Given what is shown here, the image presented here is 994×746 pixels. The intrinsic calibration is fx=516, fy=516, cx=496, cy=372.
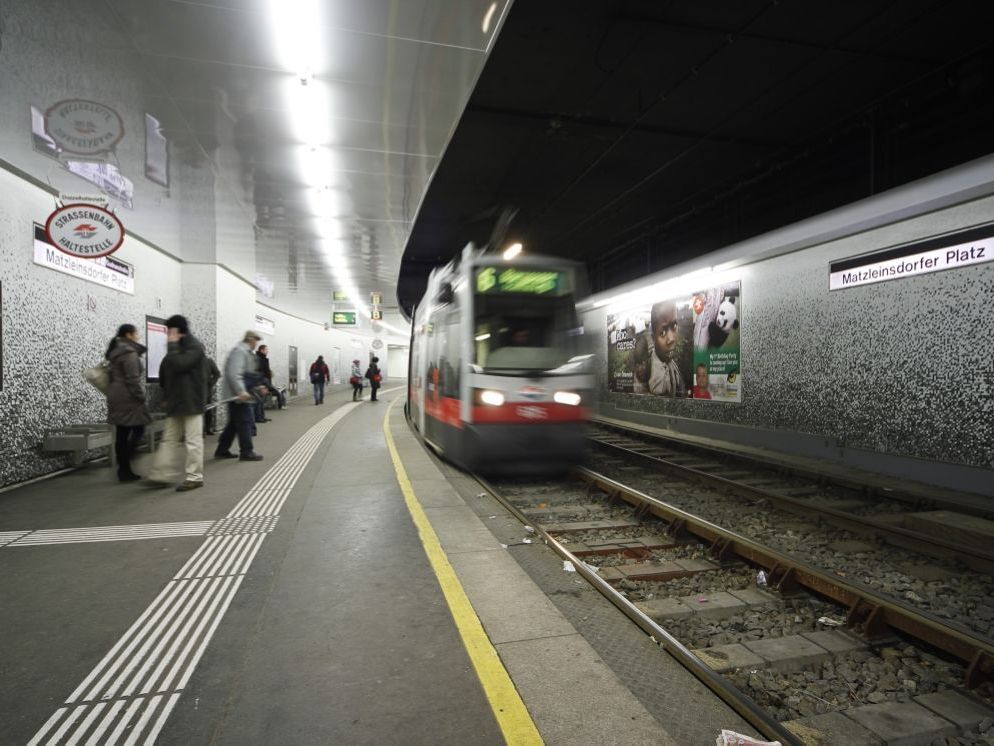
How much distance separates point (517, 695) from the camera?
222 cm

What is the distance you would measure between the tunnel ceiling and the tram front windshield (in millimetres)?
2582

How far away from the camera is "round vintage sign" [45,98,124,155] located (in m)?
5.02

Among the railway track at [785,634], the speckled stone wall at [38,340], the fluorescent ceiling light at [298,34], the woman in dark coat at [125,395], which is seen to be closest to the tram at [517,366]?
the railway track at [785,634]

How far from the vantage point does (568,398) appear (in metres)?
6.57

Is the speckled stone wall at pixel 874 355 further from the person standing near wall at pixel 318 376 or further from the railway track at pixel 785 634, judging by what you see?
the person standing near wall at pixel 318 376

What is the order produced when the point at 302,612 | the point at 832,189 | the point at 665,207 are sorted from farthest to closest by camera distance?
the point at 665,207, the point at 832,189, the point at 302,612

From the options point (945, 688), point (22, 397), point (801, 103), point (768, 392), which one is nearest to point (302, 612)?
point (945, 688)

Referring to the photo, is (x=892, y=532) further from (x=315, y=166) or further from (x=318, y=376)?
(x=318, y=376)

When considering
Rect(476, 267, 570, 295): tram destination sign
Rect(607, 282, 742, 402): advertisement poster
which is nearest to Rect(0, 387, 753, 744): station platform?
Rect(476, 267, 570, 295): tram destination sign

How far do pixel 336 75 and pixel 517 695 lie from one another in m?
5.68

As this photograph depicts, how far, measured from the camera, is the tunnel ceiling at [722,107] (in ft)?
18.0

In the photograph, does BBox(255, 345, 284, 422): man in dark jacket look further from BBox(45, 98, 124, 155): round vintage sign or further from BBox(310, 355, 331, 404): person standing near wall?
BBox(45, 98, 124, 155): round vintage sign

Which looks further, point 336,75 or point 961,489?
point 961,489

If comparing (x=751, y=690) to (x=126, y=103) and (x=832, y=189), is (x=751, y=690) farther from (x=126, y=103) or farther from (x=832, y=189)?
(x=832, y=189)
